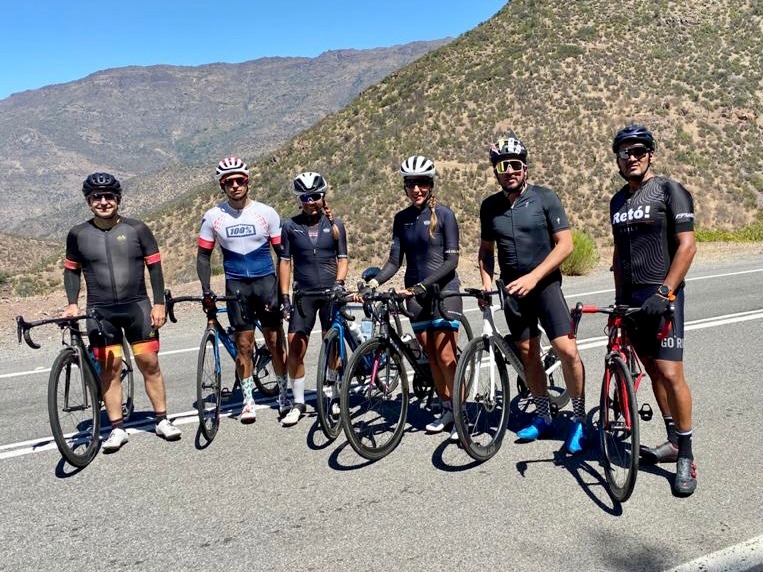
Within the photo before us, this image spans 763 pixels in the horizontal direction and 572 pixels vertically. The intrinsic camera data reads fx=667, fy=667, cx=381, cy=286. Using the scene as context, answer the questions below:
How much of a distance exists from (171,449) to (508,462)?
105 inches

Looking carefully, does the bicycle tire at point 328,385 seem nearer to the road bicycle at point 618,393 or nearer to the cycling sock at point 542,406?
the cycling sock at point 542,406

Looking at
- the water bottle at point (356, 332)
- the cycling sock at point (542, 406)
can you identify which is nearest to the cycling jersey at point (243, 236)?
the water bottle at point (356, 332)

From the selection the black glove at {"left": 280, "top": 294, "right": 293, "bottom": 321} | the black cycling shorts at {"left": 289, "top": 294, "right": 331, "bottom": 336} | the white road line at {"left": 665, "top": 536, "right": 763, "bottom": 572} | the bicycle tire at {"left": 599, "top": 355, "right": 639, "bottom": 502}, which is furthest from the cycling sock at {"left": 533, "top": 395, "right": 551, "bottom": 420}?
the black glove at {"left": 280, "top": 294, "right": 293, "bottom": 321}

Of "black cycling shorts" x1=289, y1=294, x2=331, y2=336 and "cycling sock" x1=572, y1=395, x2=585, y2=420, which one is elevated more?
"black cycling shorts" x1=289, y1=294, x2=331, y2=336

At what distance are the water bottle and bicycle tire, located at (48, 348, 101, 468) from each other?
2.15 m

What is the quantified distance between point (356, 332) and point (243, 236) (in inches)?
51.8

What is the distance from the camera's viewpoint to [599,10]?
50656 millimetres

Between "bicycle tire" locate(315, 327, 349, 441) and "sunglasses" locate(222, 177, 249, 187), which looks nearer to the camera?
"bicycle tire" locate(315, 327, 349, 441)

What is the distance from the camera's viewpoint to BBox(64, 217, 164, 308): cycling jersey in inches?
213

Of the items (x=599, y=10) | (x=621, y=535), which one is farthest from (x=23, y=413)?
(x=599, y=10)

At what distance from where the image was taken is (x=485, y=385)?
16.5 feet

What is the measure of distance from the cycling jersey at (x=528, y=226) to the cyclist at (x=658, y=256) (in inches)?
21.1

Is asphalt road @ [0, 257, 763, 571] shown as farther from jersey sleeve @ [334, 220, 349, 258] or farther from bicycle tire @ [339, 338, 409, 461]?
jersey sleeve @ [334, 220, 349, 258]

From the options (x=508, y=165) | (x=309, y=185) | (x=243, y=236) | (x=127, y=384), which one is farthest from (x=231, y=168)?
(x=508, y=165)
